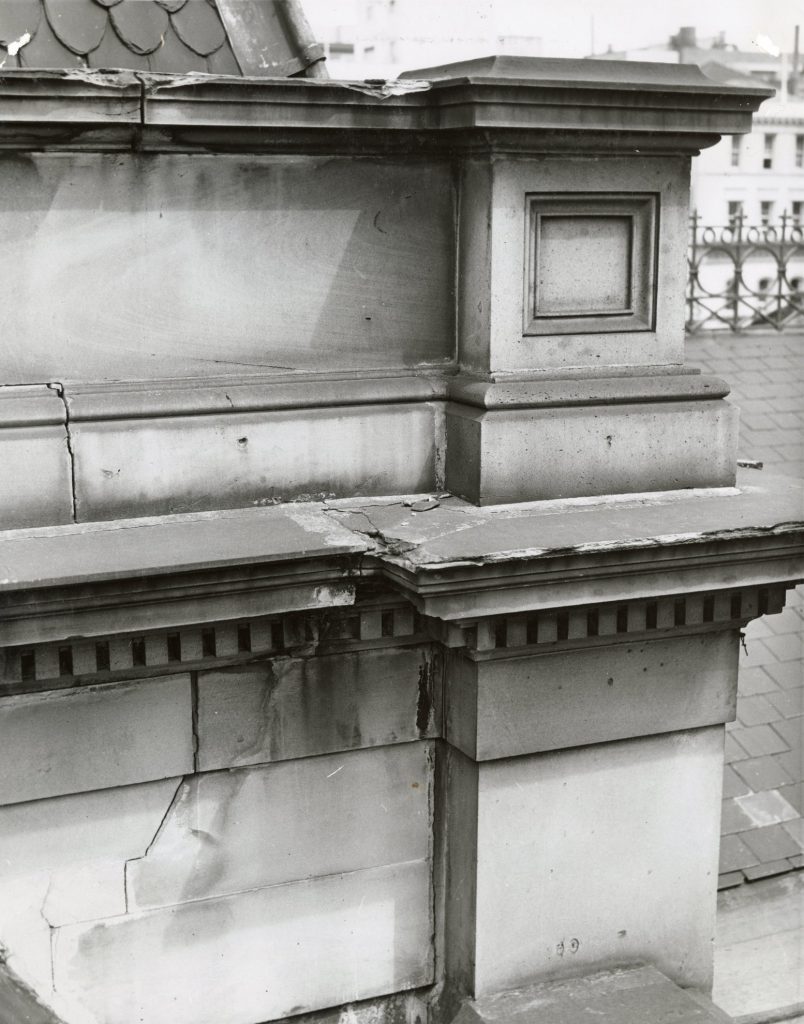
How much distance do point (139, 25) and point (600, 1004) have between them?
413 centimetres

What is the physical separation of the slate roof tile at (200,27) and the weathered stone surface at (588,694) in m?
2.60

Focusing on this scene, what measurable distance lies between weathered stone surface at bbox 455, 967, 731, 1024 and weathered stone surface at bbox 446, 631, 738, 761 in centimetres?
97

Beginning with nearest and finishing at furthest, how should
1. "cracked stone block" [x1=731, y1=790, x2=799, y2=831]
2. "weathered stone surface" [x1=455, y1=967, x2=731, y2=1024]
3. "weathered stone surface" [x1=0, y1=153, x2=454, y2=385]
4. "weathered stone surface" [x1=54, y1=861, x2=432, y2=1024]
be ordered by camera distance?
"weathered stone surface" [x1=0, y1=153, x2=454, y2=385] → "weathered stone surface" [x1=54, y1=861, x2=432, y2=1024] → "weathered stone surface" [x1=455, y1=967, x2=731, y2=1024] → "cracked stone block" [x1=731, y1=790, x2=799, y2=831]

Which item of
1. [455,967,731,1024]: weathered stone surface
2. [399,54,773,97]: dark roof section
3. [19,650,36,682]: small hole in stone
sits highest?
[399,54,773,97]: dark roof section

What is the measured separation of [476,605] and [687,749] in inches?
55.1

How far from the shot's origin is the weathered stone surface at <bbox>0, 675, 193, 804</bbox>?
163 inches

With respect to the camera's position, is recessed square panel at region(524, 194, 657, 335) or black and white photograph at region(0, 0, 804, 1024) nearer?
black and white photograph at region(0, 0, 804, 1024)

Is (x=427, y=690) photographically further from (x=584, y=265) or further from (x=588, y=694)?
(x=584, y=265)

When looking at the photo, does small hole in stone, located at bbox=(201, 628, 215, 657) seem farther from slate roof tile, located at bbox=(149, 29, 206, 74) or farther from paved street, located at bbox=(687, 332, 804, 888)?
paved street, located at bbox=(687, 332, 804, 888)

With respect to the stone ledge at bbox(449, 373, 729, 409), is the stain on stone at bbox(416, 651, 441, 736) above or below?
below

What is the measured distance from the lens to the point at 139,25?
189 inches

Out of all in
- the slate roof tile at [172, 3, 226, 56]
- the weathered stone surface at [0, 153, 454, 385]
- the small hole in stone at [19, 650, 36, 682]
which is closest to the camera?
the small hole in stone at [19, 650, 36, 682]

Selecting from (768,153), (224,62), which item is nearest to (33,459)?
(224,62)

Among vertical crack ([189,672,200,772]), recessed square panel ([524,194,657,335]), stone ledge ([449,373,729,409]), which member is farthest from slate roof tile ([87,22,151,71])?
vertical crack ([189,672,200,772])
